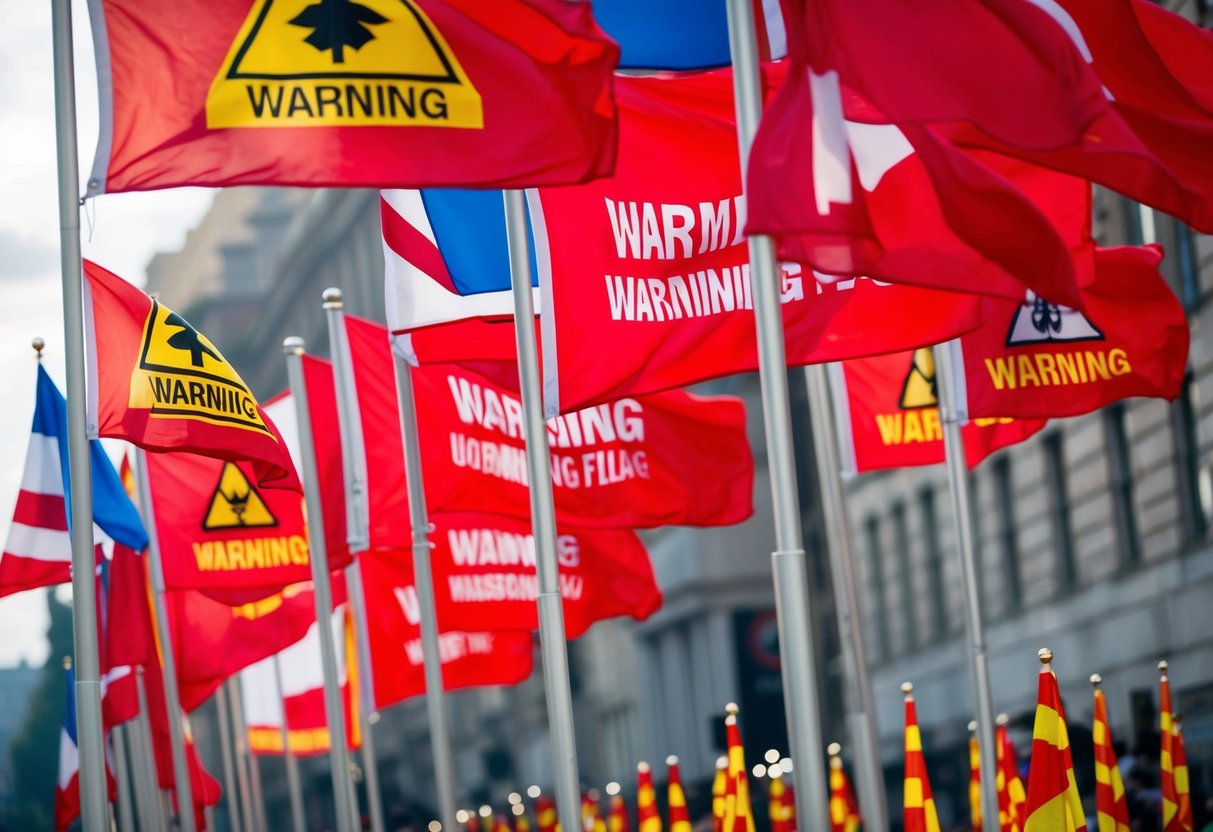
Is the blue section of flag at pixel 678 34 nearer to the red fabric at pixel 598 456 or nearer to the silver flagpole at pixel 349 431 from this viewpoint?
the red fabric at pixel 598 456

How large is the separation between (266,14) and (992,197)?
10.7 feet

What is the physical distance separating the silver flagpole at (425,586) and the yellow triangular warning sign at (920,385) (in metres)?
4.09

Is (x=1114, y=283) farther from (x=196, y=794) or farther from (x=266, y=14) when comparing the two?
(x=196, y=794)

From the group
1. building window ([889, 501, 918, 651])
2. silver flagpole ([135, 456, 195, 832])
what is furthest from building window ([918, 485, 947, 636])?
silver flagpole ([135, 456, 195, 832])

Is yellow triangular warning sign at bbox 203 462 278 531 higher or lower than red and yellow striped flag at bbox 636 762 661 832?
higher

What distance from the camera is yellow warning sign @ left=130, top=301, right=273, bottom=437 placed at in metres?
13.6

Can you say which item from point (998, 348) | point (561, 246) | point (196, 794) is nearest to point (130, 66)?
point (561, 246)

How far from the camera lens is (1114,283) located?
16125 mm

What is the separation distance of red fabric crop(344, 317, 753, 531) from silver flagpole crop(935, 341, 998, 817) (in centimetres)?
149

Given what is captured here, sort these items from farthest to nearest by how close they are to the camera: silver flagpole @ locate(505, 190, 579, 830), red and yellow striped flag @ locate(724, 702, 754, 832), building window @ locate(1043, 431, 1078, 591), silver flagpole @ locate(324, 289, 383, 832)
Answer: building window @ locate(1043, 431, 1078, 591) → silver flagpole @ locate(324, 289, 383, 832) → red and yellow striped flag @ locate(724, 702, 754, 832) → silver flagpole @ locate(505, 190, 579, 830)

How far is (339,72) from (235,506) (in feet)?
30.5

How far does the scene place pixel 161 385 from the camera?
13617 mm

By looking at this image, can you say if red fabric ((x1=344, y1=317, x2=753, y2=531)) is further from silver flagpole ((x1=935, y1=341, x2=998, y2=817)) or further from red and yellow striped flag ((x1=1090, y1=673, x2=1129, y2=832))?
red and yellow striped flag ((x1=1090, y1=673, x2=1129, y2=832))

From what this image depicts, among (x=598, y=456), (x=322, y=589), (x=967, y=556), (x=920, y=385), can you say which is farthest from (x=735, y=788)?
(x=920, y=385)
